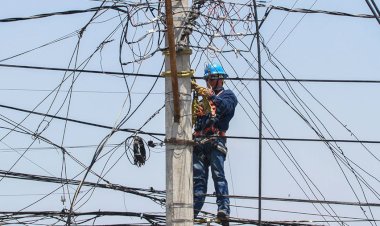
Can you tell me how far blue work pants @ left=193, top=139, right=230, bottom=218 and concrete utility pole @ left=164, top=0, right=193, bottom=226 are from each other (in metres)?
1.14

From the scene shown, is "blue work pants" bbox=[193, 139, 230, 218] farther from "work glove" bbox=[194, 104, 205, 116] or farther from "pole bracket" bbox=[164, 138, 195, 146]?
"pole bracket" bbox=[164, 138, 195, 146]

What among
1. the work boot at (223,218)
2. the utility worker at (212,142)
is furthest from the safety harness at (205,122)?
the work boot at (223,218)

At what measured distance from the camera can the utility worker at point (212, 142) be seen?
11203mm

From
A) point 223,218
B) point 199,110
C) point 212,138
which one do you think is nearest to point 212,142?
point 212,138

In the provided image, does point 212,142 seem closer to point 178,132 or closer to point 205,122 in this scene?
point 205,122

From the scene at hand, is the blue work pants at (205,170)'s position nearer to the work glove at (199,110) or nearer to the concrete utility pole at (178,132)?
the work glove at (199,110)

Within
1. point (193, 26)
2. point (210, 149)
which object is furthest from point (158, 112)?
point (193, 26)

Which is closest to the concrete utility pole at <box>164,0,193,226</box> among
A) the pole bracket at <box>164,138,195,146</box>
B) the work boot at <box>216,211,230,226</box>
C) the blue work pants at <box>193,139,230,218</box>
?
the pole bracket at <box>164,138,195,146</box>

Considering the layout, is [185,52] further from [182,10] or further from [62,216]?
[62,216]

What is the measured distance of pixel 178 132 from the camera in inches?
399

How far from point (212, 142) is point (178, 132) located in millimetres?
1255

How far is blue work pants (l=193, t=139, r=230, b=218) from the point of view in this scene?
11.2 m

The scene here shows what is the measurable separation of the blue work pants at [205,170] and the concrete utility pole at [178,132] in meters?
1.14

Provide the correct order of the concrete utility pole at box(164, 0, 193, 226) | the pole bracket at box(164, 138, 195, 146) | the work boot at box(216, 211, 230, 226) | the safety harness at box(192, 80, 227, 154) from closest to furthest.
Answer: the concrete utility pole at box(164, 0, 193, 226) → the pole bracket at box(164, 138, 195, 146) → the work boot at box(216, 211, 230, 226) → the safety harness at box(192, 80, 227, 154)
